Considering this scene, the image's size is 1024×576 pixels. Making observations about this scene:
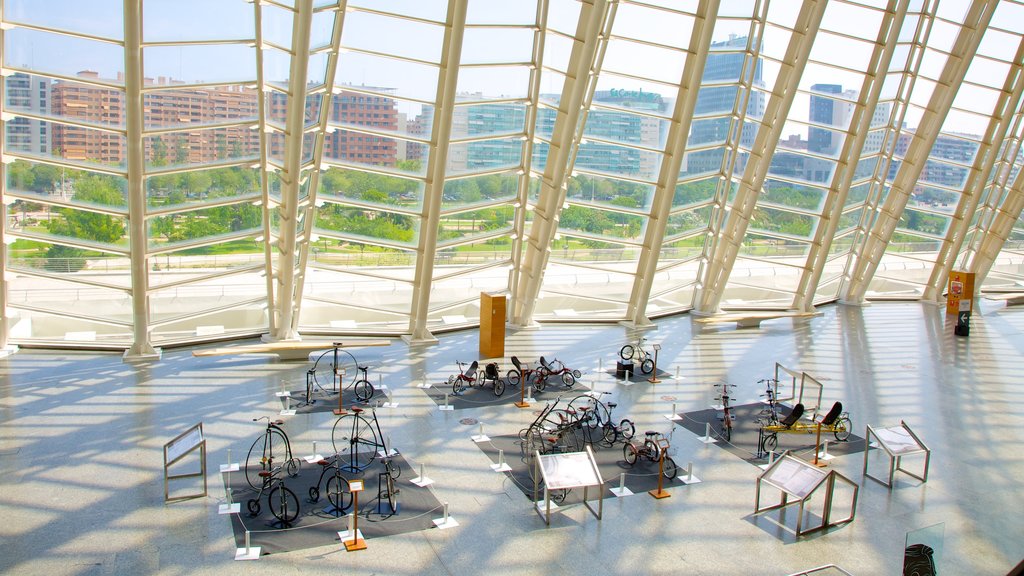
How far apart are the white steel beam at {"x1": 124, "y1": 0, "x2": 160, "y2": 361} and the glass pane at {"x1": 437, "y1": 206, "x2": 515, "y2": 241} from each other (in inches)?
269

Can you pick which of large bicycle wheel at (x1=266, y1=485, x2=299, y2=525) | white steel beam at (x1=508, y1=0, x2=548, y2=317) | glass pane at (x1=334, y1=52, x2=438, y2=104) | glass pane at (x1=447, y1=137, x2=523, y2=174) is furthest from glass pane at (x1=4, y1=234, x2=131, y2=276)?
large bicycle wheel at (x1=266, y1=485, x2=299, y2=525)

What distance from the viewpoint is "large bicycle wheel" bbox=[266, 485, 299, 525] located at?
10.6m

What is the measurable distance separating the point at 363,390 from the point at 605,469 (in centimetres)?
587

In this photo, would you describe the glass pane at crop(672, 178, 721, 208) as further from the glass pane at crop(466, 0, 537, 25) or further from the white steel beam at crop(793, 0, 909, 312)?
the glass pane at crop(466, 0, 537, 25)

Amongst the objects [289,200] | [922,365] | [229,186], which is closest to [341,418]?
[289,200]

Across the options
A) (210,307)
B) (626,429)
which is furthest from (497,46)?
(210,307)

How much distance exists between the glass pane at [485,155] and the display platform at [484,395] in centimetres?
558

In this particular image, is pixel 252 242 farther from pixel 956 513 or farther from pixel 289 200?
pixel 956 513

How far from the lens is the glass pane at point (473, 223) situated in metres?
20.7

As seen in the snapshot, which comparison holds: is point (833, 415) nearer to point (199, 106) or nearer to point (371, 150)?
point (371, 150)

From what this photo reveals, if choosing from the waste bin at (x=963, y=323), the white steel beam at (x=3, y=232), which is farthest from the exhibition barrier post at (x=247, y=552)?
the waste bin at (x=963, y=323)

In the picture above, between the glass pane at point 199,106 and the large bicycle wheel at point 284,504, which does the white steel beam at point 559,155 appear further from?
the large bicycle wheel at point 284,504

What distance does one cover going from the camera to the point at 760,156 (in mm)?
22391

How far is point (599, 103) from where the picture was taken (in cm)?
2036
